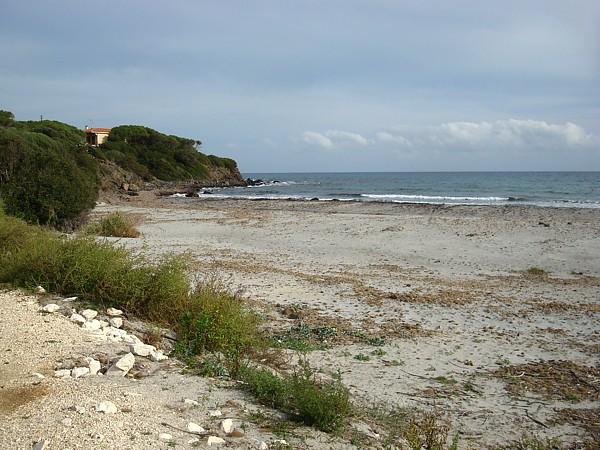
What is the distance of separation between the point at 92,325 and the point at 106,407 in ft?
7.60

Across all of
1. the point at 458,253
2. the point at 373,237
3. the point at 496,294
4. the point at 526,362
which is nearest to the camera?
the point at 526,362

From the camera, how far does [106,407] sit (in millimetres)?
4215

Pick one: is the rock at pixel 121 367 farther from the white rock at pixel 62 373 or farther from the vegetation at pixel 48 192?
the vegetation at pixel 48 192

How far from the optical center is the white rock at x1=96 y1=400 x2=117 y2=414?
13.8 feet

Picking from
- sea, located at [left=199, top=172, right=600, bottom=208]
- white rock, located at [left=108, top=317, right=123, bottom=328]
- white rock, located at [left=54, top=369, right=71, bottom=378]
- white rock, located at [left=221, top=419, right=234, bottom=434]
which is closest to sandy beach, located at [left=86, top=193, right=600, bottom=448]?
white rock, located at [left=221, top=419, right=234, bottom=434]

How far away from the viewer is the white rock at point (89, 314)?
6605mm

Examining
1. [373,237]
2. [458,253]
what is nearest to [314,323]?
[458,253]

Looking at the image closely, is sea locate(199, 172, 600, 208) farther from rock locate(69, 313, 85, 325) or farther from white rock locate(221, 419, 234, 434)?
white rock locate(221, 419, 234, 434)

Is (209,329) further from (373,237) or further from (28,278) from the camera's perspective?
(373,237)

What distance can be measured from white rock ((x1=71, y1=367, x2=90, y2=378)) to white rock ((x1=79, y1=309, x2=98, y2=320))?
5.35ft

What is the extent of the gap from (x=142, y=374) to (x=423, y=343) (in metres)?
4.14

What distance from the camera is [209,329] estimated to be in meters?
6.44

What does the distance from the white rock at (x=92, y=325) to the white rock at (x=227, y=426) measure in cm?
269

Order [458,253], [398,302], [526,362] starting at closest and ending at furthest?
[526,362] → [398,302] → [458,253]
